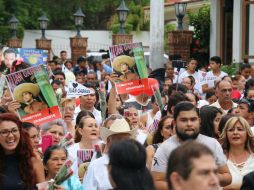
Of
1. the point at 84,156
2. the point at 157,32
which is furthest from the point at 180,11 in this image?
the point at 84,156

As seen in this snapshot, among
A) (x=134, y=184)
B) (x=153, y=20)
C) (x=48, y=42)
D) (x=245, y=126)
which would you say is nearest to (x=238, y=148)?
(x=245, y=126)

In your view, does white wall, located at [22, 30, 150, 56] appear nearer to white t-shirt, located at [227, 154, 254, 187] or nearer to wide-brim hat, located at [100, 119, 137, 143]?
wide-brim hat, located at [100, 119, 137, 143]

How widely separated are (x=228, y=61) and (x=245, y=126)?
18184 mm

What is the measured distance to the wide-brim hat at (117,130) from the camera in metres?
8.48

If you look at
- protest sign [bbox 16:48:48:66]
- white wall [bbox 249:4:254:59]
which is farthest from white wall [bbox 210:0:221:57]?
protest sign [bbox 16:48:48:66]

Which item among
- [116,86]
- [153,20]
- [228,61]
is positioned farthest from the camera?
[228,61]

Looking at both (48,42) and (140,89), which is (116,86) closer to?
(140,89)

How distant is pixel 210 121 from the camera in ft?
32.7

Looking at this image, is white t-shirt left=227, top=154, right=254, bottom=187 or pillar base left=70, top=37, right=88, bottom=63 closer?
white t-shirt left=227, top=154, right=254, bottom=187

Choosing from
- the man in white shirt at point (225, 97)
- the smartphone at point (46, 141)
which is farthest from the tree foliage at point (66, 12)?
the smartphone at point (46, 141)

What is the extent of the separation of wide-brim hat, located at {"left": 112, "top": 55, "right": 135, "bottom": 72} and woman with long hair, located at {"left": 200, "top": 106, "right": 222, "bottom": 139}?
8.58ft

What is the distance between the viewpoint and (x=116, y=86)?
1249 centimetres

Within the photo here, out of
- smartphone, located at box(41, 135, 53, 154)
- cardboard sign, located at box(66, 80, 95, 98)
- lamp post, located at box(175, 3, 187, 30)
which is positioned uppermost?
lamp post, located at box(175, 3, 187, 30)

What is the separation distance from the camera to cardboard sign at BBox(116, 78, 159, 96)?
41.0 ft
